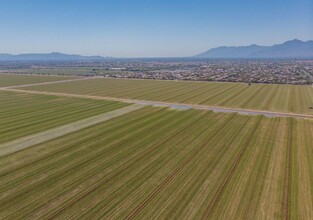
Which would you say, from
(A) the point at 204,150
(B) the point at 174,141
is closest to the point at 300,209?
(A) the point at 204,150

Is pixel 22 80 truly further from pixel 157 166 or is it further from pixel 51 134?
pixel 157 166

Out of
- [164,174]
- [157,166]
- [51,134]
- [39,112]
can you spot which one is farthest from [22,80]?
[164,174]

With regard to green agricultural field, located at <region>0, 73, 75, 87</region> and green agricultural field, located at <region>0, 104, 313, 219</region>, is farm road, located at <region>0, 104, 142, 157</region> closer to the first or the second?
green agricultural field, located at <region>0, 104, 313, 219</region>

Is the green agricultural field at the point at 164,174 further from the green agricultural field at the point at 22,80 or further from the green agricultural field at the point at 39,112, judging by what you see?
the green agricultural field at the point at 22,80

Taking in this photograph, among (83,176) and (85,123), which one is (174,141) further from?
(85,123)

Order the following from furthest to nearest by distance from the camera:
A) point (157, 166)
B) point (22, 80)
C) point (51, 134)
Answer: point (22, 80) → point (51, 134) → point (157, 166)
